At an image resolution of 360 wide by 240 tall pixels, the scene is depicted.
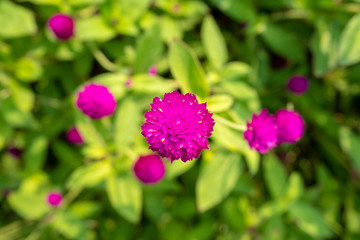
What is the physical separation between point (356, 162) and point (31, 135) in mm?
1519

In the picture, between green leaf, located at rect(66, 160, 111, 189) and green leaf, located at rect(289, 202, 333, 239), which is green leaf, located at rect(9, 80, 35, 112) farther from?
green leaf, located at rect(289, 202, 333, 239)

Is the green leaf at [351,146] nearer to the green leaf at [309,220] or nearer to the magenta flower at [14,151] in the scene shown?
the green leaf at [309,220]

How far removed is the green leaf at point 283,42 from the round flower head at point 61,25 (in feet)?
2.80

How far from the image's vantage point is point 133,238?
1938 mm

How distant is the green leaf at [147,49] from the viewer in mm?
1474

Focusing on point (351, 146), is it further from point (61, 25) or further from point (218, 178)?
point (61, 25)

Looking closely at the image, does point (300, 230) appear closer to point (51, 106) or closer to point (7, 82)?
point (51, 106)

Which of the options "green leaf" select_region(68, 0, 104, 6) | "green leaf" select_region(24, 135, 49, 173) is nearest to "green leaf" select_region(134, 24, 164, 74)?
"green leaf" select_region(68, 0, 104, 6)

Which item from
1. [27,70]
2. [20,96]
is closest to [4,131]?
[20,96]

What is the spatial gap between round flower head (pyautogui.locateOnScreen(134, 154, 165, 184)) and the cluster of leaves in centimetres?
8

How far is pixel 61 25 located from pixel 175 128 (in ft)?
2.93

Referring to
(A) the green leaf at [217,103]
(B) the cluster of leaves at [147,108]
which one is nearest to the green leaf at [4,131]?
(B) the cluster of leaves at [147,108]

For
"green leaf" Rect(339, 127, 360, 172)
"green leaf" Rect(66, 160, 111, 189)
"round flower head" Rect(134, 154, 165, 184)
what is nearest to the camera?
"round flower head" Rect(134, 154, 165, 184)

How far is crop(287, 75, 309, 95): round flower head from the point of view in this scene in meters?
1.76
